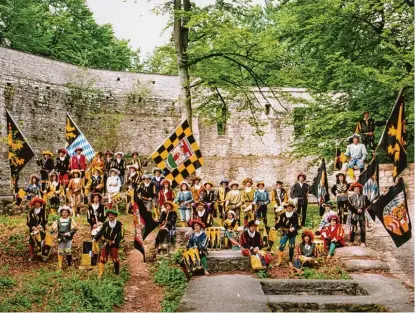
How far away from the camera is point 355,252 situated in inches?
472

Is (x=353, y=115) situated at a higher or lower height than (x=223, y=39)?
lower

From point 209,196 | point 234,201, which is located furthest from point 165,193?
point 234,201

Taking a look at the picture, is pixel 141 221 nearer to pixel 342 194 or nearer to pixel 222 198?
pixel 222 198

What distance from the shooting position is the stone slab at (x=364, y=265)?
11156mm

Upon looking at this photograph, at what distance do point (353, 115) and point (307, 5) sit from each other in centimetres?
508

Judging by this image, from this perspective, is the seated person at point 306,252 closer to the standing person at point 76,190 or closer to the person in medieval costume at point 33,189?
the standing person at point 76,190

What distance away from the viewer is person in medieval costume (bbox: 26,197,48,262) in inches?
463

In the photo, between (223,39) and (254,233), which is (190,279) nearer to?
(254,233)

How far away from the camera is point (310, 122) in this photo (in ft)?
57.1

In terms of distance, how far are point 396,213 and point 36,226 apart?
26.9 feet

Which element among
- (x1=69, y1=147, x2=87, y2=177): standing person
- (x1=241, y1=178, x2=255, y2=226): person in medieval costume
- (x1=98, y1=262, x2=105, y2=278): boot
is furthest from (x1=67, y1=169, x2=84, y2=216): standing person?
(x1=241, y1=178, x2=255, y2=226): person in medieval costume

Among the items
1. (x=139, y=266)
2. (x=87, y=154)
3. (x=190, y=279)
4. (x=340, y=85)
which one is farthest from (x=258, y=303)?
(x=340, y=85)

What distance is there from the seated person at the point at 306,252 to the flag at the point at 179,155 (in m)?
3.39

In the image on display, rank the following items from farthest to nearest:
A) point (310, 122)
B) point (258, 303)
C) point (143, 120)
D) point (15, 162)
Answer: point (143, 120)
point (310, 122)
point (15, 162)
point (258, 303)
